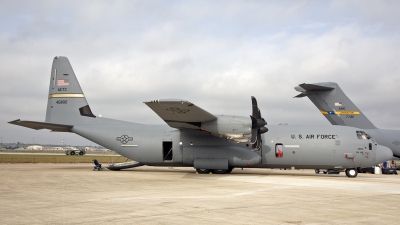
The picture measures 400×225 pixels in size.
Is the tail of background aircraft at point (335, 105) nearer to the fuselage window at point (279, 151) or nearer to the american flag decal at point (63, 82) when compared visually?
the fuselage window at point (279, 151)

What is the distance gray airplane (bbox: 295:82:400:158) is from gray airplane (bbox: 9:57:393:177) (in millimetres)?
6474

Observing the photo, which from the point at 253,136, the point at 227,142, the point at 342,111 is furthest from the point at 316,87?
the point at 253,136

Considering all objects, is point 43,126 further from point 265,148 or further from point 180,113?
point 265,148

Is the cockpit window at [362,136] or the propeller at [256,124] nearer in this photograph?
the propeller at [256,124]

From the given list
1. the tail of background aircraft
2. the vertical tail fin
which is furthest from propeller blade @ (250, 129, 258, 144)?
the vertical tail fin

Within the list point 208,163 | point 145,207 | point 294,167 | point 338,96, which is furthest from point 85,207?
point 338,96

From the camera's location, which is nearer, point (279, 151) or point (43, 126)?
point (279, 151)

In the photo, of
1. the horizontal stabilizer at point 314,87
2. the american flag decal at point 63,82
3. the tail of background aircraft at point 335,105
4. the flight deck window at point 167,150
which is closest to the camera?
the flight deck window at point 167,150

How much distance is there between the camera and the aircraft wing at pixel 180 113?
64.3ft

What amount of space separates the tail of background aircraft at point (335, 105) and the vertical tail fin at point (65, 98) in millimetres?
16937

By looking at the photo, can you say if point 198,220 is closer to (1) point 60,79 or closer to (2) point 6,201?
(2) point 6,201

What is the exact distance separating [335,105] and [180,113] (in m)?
15.3

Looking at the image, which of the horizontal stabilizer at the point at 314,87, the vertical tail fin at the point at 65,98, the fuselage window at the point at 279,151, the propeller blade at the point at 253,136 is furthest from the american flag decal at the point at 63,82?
the horizontal stabilizer at the point at 314,87

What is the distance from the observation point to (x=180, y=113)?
69.2 feet
